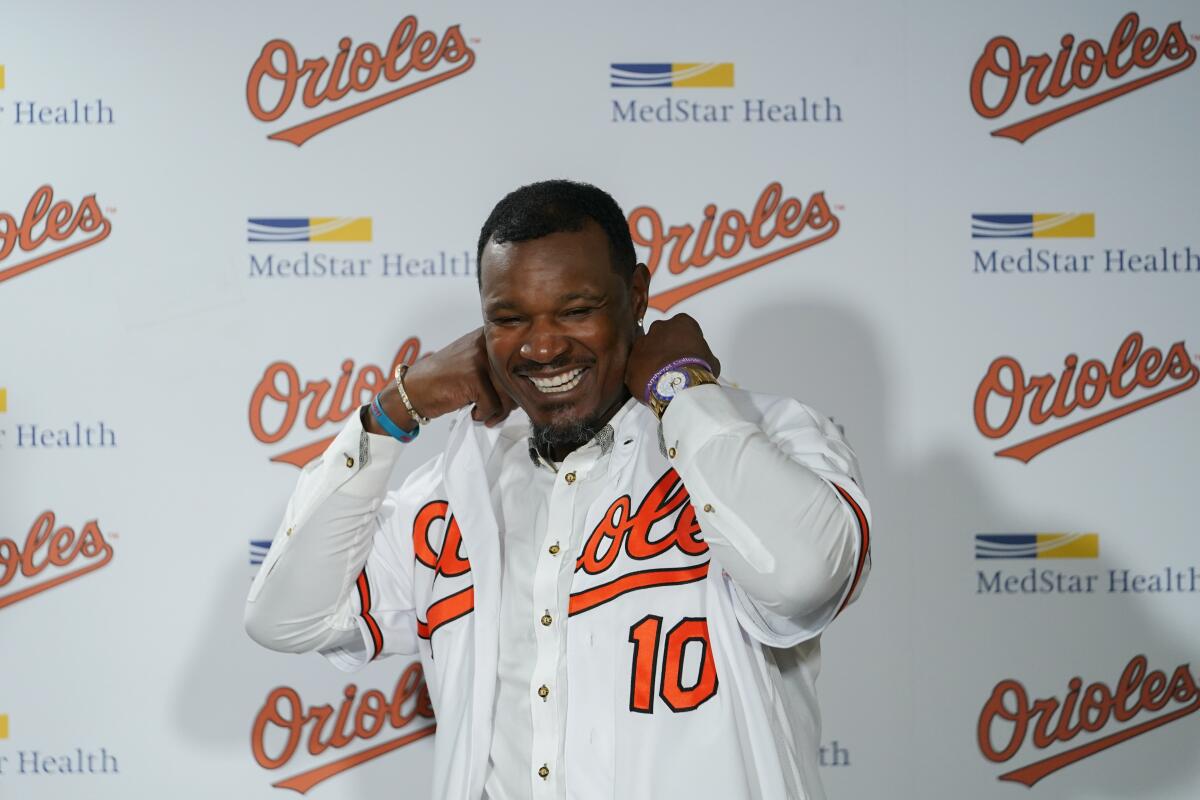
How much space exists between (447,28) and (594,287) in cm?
116

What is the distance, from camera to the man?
1425 millimetres

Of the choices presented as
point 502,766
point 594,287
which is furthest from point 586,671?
point 594,287

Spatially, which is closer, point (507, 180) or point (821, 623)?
point (821, 623)

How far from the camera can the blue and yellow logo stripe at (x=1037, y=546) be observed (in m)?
2.46

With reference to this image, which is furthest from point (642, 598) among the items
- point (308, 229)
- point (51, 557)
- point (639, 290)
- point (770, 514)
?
point (51, 557)

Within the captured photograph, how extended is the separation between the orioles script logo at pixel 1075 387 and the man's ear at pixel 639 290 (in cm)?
103

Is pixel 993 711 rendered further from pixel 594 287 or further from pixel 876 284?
pixel 594 287

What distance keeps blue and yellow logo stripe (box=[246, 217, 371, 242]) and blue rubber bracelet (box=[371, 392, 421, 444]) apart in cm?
82

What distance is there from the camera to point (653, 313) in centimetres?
252

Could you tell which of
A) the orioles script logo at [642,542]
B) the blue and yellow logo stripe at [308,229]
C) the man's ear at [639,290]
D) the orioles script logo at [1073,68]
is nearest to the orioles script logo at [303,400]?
the blue and yellow logo stripe at [308,229]

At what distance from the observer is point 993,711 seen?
2449 millimetres

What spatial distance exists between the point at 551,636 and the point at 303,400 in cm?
113

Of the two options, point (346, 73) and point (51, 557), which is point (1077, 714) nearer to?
point (346, 73)

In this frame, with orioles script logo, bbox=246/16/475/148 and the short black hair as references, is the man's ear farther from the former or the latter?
orioles script logo, bbox=246/16/475/148
